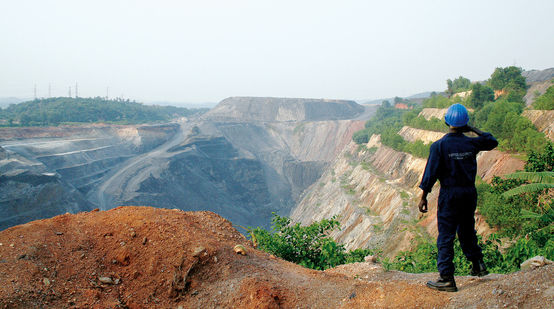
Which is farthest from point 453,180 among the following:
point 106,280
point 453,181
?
point 106,280

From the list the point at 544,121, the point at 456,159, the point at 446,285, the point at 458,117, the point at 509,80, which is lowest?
the point at 446,285

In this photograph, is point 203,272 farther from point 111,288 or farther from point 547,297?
point 547,297

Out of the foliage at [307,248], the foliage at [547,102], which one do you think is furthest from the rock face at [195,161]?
the foliage at [547,102]

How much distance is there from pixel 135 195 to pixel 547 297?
41.5 meters

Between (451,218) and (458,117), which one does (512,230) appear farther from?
(458,117)

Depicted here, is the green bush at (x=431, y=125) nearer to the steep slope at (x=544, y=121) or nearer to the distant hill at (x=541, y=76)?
the steep slope at (x=544, y=121)

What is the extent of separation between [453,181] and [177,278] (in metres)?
4.07

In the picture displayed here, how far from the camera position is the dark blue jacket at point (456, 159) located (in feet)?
14.0

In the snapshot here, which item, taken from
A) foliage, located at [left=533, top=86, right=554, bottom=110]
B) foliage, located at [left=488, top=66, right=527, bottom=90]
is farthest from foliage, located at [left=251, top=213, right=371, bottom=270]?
foliage, located at [left=488, top=66, right=527, bottom=90]

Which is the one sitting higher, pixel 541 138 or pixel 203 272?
pixel 541 138

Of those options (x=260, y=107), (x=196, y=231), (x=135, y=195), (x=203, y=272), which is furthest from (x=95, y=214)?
(x=260, y=107)

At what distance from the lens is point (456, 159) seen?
4.30 m

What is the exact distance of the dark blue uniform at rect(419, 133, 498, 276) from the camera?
4273mm

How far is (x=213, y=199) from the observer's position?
47.9 metres
